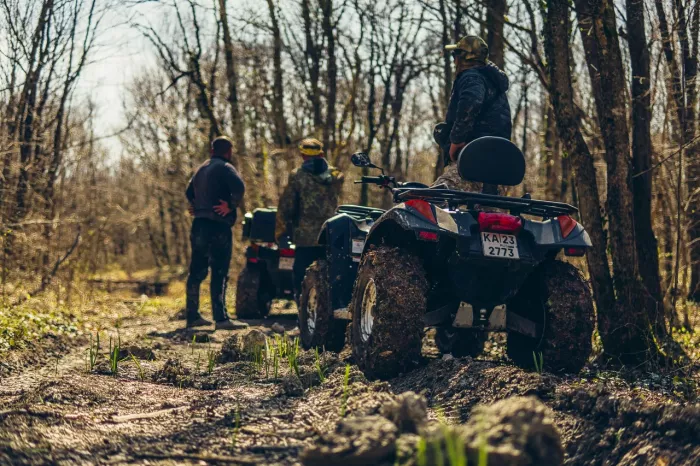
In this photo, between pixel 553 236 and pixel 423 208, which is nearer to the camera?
pixel 423 208

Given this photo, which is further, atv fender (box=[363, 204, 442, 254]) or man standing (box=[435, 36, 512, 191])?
man standing (box=[435, 36, 512, 191])

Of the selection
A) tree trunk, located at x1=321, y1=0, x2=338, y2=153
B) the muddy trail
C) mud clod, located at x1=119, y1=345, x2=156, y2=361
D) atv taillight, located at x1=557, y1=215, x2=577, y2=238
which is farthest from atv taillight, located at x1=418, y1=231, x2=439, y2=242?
tree trunk, located at x1=321, y1=0, x2=338, y2=153

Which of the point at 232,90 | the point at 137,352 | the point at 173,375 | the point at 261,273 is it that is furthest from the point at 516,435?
the point at 232,90

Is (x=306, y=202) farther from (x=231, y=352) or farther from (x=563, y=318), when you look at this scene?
(x=563, y=318)

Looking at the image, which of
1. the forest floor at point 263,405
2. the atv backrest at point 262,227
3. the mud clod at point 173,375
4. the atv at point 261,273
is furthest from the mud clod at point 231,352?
the atv backrest at point 262,227

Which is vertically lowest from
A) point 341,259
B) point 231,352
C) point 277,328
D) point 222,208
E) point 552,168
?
point 277,328

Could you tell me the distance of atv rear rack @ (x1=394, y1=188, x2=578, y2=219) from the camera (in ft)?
18.5

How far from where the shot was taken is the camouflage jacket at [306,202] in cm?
1064

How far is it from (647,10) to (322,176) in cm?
427

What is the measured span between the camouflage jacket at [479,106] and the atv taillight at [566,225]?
1.01 metres

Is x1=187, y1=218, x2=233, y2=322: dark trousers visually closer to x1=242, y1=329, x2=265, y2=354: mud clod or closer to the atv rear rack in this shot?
x1=242, y1=329, x2=265, y2=354: mud clod

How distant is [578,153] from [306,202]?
A: 13.2 feet

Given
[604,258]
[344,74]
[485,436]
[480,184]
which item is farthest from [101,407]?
[344,74]

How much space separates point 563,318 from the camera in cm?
584
